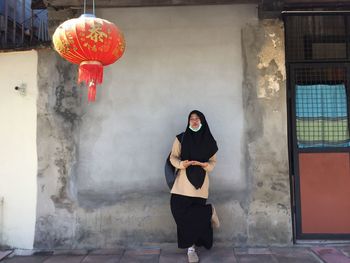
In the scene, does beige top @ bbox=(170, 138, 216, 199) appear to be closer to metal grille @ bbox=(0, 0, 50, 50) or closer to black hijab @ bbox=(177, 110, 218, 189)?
black hijab @ bbox=(177, 110, 218, 189)

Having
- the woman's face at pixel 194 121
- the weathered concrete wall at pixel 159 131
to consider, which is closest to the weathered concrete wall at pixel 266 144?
the weathered concrete wall at pixel 159 131

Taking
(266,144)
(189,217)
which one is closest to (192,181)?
(189,217)

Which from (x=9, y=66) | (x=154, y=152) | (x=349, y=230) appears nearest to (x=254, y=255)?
(x=349, y=230)

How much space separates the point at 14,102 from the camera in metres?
6.28

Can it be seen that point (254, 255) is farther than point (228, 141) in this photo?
No

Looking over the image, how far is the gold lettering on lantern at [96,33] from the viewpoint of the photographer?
449 centimetres

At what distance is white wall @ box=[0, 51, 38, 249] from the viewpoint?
20.3ft

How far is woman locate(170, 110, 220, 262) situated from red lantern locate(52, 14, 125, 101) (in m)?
1.52

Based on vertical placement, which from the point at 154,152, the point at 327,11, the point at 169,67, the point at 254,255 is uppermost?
the point at 327,11

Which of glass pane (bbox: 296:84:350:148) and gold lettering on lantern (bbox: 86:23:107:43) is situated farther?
glass pane (bbox: 296:84:350:148)

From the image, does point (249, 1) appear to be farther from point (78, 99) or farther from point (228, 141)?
point (78, 99)

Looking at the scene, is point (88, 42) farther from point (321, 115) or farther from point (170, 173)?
point (321, 115)

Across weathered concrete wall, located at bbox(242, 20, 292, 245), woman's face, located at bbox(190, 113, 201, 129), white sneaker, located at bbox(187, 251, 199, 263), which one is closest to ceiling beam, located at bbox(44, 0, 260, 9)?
weathered concrete wall, located at bbox(242, 20, 292, 245)

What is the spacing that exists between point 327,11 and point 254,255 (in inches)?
149
